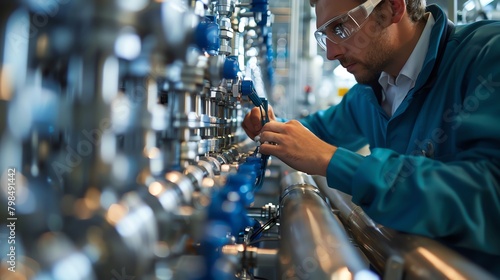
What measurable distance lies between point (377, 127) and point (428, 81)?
1.16 ft

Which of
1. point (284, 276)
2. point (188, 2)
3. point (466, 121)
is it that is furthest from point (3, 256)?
point (466, 121)

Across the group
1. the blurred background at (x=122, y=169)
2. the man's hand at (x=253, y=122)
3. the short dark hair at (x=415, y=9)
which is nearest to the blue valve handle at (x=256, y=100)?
the man's hand at (x=253, y=122)

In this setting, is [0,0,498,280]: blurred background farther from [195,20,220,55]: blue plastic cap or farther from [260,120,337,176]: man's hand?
[260,120,337,176]: man's hand

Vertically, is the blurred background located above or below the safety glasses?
below

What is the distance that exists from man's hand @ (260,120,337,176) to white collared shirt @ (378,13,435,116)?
38 centimetres

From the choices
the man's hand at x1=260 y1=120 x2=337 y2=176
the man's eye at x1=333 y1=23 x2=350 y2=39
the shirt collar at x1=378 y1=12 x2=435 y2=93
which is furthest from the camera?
the shirt collar at x1=378 y1=12 x2=435 y2=93

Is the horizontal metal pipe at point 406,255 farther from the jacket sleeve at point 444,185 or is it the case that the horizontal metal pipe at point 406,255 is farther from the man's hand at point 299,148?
the man's hand at point 299,148

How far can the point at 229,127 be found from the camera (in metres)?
1.26

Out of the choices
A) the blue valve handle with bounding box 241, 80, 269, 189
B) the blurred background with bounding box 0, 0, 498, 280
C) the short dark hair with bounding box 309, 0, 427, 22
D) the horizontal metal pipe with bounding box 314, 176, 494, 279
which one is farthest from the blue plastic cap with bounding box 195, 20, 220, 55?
the short dark hair with bounding box 309, 0, 427, 22

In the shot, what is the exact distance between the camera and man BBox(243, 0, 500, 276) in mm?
711

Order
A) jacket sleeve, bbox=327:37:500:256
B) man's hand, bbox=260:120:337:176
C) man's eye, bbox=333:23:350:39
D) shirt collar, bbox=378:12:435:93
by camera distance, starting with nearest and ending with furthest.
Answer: jacket sleeve, bbox=327:37:500:256, man's hand, bbox=260:120:337:176, man's eye, bbox=333:23:350:39, shirt collar, bbox=378:12:435:93

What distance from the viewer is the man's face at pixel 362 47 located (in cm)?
98

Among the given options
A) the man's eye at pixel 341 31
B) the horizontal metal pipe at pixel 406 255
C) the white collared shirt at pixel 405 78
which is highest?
the man's eye at pixel 341 31

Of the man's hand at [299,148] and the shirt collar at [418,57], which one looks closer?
the man's hand at [299,148]
